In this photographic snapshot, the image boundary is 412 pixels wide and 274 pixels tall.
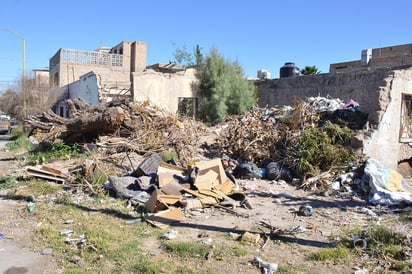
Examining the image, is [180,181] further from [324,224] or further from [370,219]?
[370,219]

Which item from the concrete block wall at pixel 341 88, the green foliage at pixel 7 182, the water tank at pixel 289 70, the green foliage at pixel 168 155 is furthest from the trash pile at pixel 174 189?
the water tank at pixel 289 70

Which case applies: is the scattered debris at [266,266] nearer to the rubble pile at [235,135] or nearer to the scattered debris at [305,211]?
the scattered debris at [305,211]

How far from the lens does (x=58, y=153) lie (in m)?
10.6

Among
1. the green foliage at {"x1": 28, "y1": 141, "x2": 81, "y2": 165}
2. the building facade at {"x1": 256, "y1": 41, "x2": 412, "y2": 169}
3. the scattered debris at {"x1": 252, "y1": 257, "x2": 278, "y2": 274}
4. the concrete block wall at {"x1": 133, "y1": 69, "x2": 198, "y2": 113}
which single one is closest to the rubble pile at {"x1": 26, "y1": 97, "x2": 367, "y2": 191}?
the green foliage at {"x1": 28, "y1": 141, "x2": 81, "y2": 165}

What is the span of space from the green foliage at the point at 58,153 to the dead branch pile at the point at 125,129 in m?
0.40

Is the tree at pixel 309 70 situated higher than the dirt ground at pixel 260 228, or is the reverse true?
the tree at pixel 309 70

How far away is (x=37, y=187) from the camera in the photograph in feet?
24.3

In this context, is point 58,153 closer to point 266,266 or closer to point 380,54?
point 266,266

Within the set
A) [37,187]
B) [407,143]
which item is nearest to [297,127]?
[407,143]

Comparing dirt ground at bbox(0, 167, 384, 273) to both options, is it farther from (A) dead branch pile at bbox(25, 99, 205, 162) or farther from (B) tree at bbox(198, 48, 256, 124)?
(B) tree at bbox(198, 48, 256, 124)

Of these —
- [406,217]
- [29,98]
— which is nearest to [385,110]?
[406,217]

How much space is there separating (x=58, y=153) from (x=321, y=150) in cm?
755

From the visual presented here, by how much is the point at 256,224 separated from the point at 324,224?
112cm

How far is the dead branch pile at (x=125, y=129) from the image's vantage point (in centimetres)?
1028
